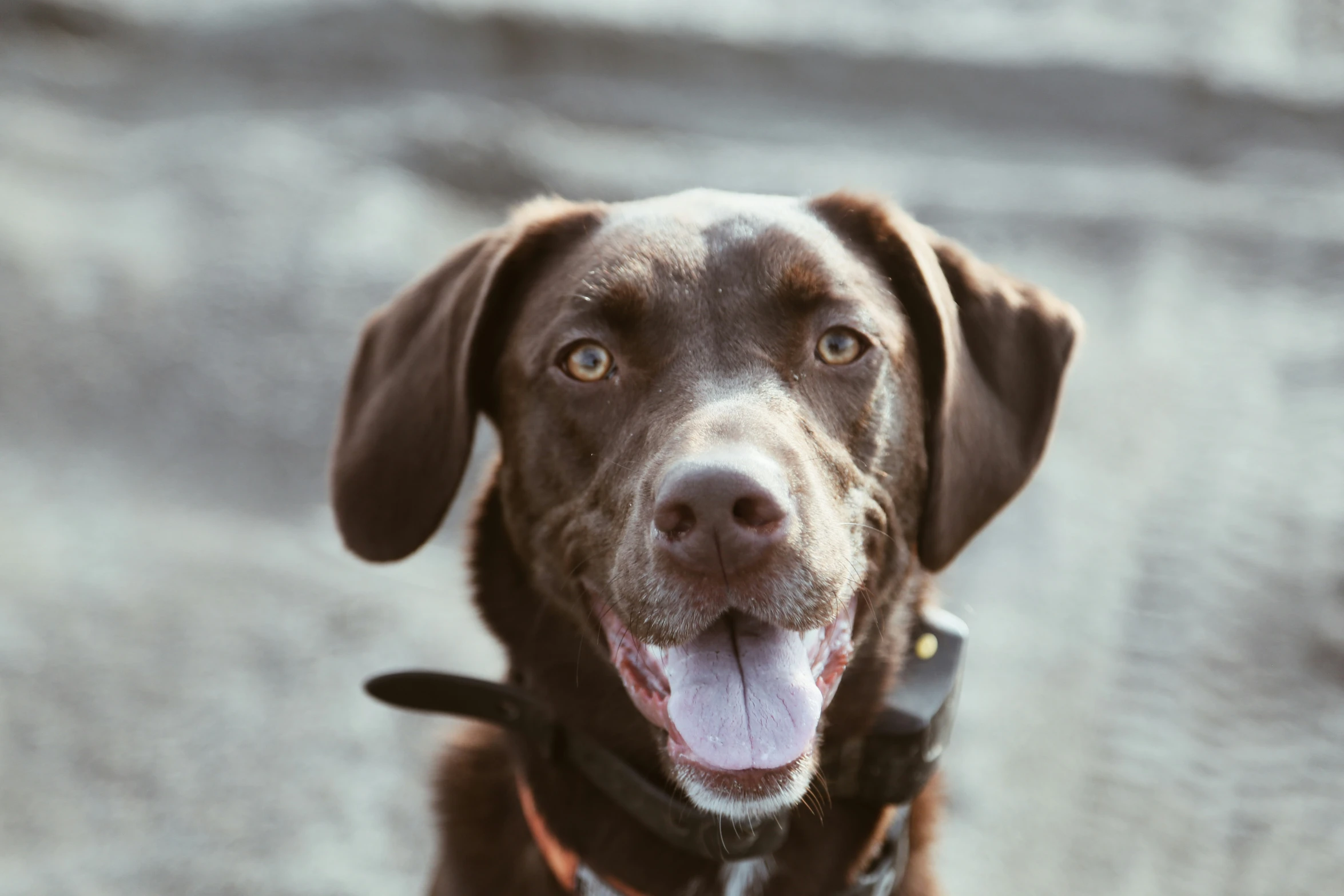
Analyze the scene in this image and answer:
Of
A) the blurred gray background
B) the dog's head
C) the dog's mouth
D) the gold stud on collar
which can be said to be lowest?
the blurred gray background

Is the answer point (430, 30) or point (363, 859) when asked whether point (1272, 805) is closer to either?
point (363, 859)

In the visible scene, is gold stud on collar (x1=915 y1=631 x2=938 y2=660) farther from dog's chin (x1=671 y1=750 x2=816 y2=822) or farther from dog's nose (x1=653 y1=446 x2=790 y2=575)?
dog's nose (x1=653 y1=446 x2=790 y2=575)

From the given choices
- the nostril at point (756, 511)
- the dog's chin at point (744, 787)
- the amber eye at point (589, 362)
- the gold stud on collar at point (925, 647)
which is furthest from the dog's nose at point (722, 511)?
the gold stud on collar at point (925, 647)

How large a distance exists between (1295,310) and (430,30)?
4817mm

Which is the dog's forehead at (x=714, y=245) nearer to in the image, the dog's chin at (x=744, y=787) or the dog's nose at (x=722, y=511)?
the dog's nose at (x=722, y=511)

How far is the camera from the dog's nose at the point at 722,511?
1925mm

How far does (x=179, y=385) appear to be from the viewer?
553 cm

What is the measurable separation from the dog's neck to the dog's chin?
1.04 feet

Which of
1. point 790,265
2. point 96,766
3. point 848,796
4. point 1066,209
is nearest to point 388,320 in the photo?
point 790,265

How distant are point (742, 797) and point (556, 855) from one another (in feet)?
1.83

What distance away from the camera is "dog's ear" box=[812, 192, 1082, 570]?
246 centimetres

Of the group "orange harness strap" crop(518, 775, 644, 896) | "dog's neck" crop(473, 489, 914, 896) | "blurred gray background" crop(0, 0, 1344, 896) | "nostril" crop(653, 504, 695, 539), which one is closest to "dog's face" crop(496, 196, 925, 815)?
"nostril" crop(653, 504, 695, 539)

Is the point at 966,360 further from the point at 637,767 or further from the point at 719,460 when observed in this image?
the point at 637,767

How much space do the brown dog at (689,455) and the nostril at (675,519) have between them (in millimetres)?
42
